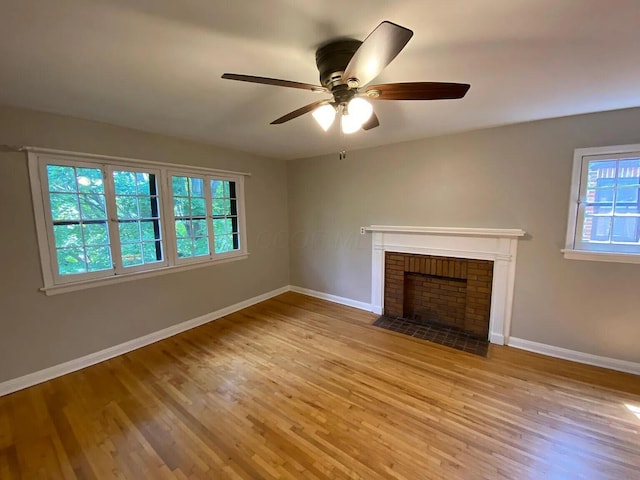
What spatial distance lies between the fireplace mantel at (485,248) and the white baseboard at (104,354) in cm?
264

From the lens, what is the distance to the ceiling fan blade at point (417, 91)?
1.32 meters

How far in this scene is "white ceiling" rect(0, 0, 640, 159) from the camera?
115 centimetres

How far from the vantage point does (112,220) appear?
2.73 meters

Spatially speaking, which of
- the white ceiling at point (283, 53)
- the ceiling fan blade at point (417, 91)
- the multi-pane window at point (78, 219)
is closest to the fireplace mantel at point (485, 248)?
the white ceiling at point (283, 53)

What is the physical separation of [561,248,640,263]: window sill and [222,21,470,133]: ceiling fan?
88.7 inches

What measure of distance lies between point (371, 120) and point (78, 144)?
106 inches

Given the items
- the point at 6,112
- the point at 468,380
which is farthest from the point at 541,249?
the point at 6,112

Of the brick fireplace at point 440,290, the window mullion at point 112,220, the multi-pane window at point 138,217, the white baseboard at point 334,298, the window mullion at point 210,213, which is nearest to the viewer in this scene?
the window mullion at point 112,220

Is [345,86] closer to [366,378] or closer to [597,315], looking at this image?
[366,378]

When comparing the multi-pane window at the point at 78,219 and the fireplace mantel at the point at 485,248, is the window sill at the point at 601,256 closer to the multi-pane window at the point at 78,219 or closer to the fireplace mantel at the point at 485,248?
the fireplace mantel at the point at 485,248

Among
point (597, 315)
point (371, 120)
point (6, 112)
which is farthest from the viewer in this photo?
point (597, 315)

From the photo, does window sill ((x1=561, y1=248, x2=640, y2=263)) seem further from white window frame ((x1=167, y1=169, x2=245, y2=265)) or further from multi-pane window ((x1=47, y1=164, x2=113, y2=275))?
multi-pane window ((x1=47, y1=164, x2=113, y2=275))

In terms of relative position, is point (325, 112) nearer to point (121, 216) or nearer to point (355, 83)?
point (355, 83)

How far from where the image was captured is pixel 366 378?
8.00ft
